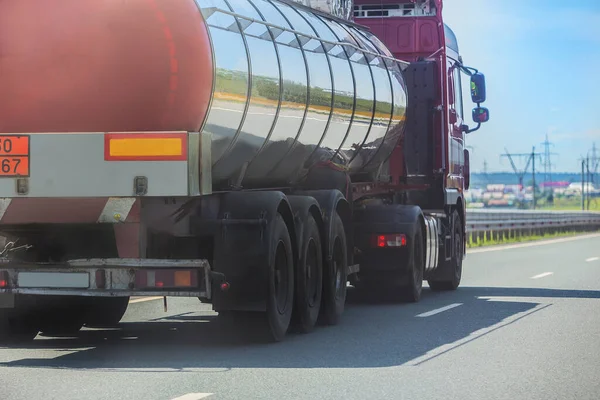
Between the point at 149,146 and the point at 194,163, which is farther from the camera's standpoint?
the point at 194,163

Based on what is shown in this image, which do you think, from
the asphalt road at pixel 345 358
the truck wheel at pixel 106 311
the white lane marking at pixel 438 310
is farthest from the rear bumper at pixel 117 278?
the white lane marking at pixel 438 310

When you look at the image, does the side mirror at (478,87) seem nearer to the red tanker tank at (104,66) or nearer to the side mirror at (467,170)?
the side mirror at (467,170)

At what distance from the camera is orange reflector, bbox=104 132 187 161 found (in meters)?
9.61

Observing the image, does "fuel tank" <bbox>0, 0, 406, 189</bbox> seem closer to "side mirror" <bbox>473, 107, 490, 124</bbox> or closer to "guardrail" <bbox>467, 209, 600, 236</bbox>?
"side mirror" <bbox>473, 107, 490, 124</bbox>

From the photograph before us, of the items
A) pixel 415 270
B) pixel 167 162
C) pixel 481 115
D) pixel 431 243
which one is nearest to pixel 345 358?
→ pixel 167 162

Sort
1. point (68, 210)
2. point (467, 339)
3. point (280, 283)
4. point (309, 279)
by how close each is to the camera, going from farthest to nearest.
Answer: point (309, 279) → point (467, 339) → point (280, 283) → point (68, 210)

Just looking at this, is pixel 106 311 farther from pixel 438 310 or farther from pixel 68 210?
pixel 438 310

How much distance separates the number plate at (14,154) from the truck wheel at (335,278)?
367 centimetres

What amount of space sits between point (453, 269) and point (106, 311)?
721 cm

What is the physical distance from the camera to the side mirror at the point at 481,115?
764 inches

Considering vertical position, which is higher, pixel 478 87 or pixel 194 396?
pixel 478 87

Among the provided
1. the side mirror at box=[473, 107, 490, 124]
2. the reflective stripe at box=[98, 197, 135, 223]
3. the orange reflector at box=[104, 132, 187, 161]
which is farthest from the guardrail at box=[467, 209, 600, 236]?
the orange reflector at box=[104, 132, 187, 161]

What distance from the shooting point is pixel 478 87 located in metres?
19.0

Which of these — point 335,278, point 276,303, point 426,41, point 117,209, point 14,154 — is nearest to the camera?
point 14,154
